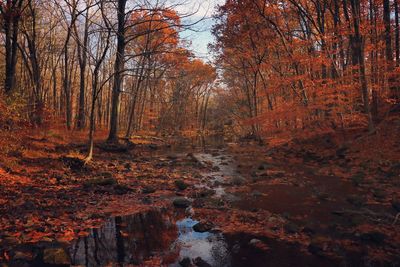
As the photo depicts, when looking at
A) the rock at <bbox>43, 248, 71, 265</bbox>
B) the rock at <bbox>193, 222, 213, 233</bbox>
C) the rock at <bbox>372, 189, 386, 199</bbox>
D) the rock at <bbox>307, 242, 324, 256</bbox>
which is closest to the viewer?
the rock at <bbox>43, 248, 71, 265</bbox>

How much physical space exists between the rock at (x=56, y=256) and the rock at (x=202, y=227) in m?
2.82

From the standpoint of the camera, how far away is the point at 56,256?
4.97 m

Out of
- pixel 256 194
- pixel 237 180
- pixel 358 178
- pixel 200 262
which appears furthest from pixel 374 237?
pixel 237 180

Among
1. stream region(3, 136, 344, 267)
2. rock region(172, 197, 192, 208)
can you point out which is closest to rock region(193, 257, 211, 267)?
stream region(3, 136, 344, 267)

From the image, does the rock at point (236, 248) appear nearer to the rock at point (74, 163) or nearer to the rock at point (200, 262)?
the rock at point (200, 262)

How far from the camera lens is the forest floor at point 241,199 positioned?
18.5 ft

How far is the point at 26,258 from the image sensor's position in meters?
4.98

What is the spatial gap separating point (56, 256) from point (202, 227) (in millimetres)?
3105

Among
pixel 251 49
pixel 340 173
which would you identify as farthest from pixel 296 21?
pixel 340 173

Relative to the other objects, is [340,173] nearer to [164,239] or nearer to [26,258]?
[164,239]

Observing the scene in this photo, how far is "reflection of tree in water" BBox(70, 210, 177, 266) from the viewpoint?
5281 mm

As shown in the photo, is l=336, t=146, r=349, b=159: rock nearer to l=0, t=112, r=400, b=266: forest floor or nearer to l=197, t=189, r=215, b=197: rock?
l=0, t=112, r=400, b=266: forest floor

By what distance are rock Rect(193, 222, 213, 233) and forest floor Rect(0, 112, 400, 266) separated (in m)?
0.04

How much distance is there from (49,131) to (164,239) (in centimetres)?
1468
